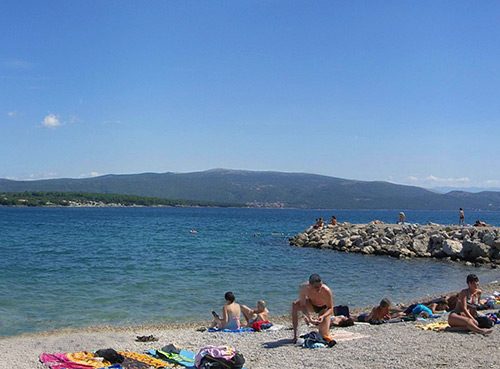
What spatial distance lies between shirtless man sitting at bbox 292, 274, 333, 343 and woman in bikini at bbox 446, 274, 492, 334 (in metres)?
2.88

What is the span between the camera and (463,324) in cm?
1002

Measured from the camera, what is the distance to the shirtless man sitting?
367 inches

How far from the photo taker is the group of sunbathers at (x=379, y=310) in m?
9.36

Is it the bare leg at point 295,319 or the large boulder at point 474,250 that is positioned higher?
the bare leg at point 295,319

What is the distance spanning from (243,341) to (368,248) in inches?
926

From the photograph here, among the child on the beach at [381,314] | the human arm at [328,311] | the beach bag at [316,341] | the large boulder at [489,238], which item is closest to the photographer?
the beach bag at [316,341]

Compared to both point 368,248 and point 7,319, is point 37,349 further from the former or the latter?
point 368,248

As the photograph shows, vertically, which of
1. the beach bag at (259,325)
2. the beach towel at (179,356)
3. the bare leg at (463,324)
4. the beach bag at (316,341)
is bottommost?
the beach bag at (259,325)

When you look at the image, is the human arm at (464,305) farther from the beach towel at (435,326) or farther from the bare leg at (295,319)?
the bare leg at (295,319)

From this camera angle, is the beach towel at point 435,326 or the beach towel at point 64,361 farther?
the beach towel at point 435,326

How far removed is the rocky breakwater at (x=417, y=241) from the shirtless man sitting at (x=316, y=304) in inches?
827

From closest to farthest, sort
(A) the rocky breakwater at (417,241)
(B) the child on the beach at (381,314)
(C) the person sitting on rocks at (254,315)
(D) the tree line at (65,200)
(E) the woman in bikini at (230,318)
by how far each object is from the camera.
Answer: (E) the woman in bikini at (230,318) → (B) the child on the beach at (381,314) → (C) the person sitting on rocks at (254,315) → (A) the rocky breakwater at (417,241) → (D) the tree line at (65,200)

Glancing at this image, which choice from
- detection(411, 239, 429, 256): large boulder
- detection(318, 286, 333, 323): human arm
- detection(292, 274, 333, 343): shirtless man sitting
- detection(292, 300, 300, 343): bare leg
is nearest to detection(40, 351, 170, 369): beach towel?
detection(292, 300, 300, 343): bare leg

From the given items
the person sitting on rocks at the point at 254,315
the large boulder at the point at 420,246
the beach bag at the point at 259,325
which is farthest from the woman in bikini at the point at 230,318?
the large boulder at the point at 420,246
